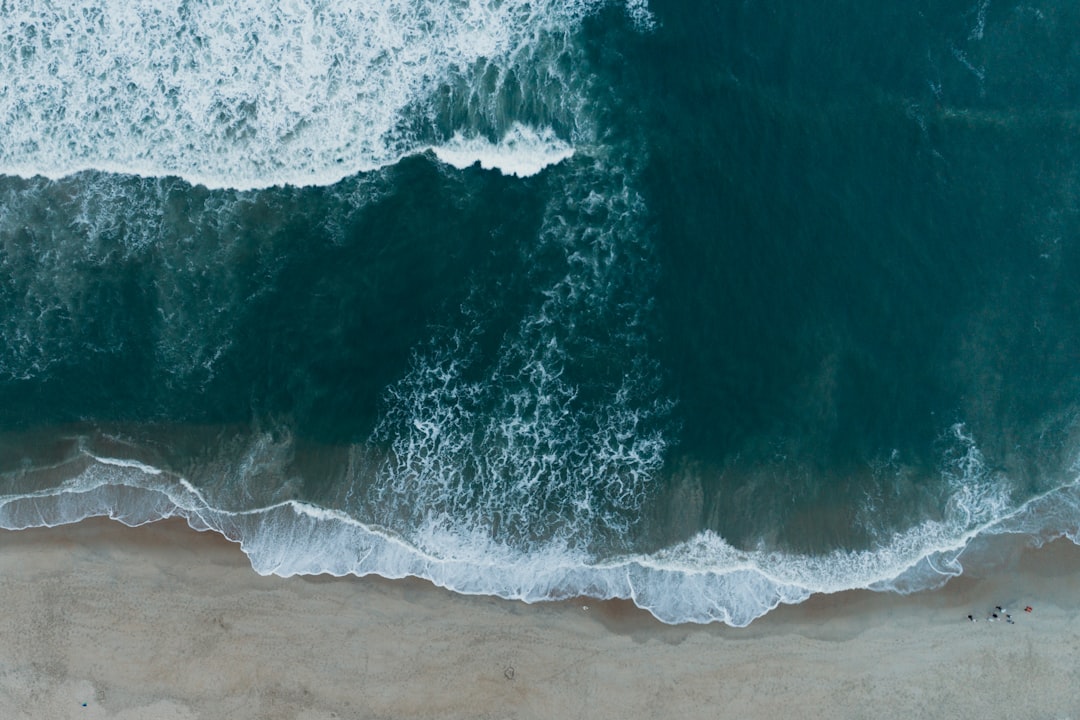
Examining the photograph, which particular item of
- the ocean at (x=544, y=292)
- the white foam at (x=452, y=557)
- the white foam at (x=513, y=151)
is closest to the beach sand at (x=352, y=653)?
the white foam at (x=452, y=557)

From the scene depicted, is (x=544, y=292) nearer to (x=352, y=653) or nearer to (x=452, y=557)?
→ (x=452, y=557)

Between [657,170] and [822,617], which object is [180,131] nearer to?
[657,170]

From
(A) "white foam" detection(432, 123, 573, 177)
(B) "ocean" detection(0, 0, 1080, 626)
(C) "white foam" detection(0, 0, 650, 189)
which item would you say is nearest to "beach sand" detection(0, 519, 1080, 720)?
(B) "ocean" detection(0, 0, 1080, 626)

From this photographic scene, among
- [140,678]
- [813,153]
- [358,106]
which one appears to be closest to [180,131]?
[358,106]

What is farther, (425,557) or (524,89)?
(524,89)

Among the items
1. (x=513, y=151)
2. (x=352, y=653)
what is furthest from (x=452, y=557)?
(x=513, y=151)

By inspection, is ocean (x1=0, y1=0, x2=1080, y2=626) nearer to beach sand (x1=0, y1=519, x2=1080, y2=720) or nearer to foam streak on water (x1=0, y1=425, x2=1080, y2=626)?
foam streak on water (x1=0, y1=425, x2=1080, y2=626)
